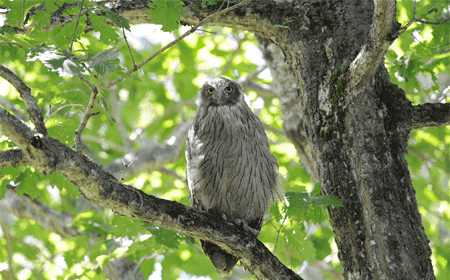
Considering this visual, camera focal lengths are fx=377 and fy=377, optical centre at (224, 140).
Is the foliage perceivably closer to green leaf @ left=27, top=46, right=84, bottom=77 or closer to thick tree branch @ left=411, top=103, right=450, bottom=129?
green leaf @ left=27, top=46, right=84, bottom=77

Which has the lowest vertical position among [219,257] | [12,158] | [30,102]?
[12,158]

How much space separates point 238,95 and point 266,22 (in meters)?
0.85

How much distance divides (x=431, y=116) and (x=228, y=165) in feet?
4.75

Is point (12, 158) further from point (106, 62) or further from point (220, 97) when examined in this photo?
point (220, 97)

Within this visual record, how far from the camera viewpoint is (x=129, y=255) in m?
3.66

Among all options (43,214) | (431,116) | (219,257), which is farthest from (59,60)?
(43,214)

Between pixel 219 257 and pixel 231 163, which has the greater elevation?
pixel 231 163

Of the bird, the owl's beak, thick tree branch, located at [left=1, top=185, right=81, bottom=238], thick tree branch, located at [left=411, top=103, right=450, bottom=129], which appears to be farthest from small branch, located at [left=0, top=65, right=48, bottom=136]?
thick tree branch, located at [left=1, top=185, right=81, bottom=238]

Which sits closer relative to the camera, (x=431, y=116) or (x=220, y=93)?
(x=431, y=116)

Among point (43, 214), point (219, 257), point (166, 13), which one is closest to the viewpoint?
point (166, 13)

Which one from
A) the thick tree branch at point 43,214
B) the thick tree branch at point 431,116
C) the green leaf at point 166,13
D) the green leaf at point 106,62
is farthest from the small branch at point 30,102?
the thick tree branch at point 43,214

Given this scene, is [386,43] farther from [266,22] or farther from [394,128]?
[266,22]

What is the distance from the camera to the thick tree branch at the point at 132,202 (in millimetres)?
1579

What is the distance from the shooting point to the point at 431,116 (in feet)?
8.14
